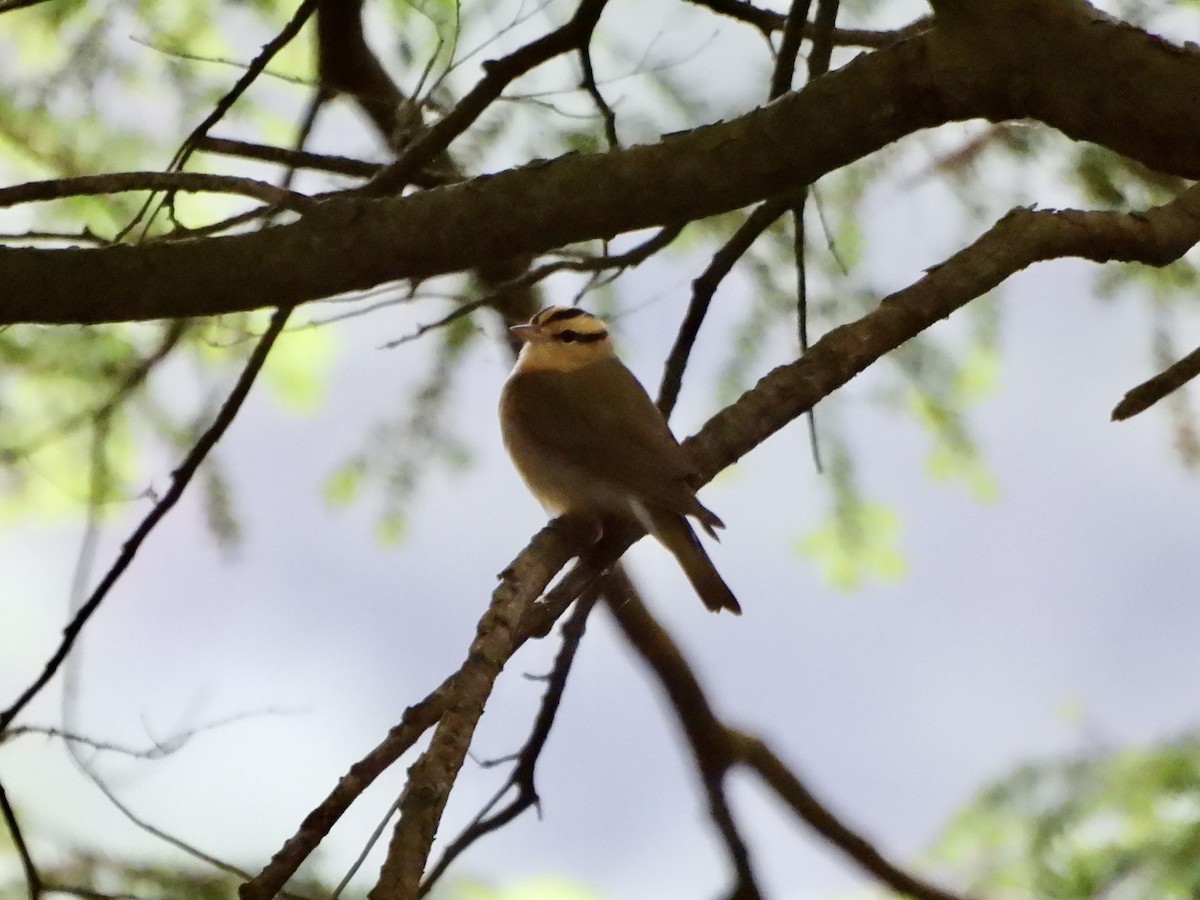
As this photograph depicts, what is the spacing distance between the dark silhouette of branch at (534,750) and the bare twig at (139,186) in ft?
2.86

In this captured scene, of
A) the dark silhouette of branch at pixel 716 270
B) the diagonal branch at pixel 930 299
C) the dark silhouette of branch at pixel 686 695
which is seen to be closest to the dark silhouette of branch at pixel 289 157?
the dark silhouette of branch at pixel 716 270

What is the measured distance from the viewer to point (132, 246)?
1.51 metres

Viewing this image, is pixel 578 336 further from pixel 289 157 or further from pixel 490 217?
pixel 490 217

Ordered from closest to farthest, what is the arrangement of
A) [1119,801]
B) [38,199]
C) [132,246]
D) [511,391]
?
1. [132,246]
2. [38,199]
3. [1119,801]
4. [511,391]

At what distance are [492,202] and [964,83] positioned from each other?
62 centimetres

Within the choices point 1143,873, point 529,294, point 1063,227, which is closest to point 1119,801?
point 1143,873

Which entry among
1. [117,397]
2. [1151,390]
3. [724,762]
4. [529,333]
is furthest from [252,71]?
[724,762]

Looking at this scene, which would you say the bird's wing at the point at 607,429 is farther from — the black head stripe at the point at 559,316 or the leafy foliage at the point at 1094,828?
the leafy foliage at the point at 1094,828

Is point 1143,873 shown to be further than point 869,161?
No

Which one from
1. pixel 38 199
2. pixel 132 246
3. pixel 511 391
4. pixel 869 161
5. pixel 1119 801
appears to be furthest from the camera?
pixel 511 391

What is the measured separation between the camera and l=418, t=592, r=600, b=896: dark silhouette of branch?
7.22 feet

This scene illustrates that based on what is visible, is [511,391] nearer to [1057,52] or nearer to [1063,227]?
[1063,227]

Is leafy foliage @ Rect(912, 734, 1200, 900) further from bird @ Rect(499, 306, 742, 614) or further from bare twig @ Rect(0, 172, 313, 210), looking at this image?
bare twig @ Rect(0, 172, 313, 210)

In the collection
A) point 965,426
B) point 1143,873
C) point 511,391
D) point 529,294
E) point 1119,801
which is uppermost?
point 529,294
